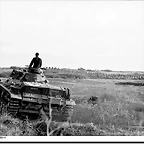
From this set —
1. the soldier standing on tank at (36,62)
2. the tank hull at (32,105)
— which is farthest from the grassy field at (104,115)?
the soldier standing on tank at (36,62)

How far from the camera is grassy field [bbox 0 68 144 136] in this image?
9.65 metres

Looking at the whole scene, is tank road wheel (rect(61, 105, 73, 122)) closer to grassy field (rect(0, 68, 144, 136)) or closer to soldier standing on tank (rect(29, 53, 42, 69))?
grassy field (rect(0, 68, 144, 136))

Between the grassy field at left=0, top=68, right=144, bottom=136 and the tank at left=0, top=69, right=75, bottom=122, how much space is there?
68 centimetres

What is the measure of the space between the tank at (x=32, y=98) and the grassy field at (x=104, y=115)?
68 centimetres

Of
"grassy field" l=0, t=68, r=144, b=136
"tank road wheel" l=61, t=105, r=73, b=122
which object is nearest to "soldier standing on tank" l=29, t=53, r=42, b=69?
"tank road wheel" l=61, t=105, r=73, b=122

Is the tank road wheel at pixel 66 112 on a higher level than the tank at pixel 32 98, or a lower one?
lower

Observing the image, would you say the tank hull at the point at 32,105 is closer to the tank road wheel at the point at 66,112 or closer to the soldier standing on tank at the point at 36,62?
the tank road wheel at the point at 66,112

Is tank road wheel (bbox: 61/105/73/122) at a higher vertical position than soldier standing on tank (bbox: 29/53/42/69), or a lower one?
lower

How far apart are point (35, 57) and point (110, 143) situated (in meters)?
5.91

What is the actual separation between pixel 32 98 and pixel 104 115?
302 cm

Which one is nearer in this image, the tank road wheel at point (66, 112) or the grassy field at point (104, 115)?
the grassy field at point (104, 115)

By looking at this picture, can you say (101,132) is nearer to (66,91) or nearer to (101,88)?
(66,91)

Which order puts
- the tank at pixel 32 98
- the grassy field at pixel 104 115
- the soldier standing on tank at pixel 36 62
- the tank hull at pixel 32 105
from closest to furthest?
the grassy field at pixel 104 115 < the tank hull at pixel 32 105 < the tank at pixel 32 98 < the soldier standing on tank at pixel 36 62

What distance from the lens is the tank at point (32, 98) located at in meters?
12.3
